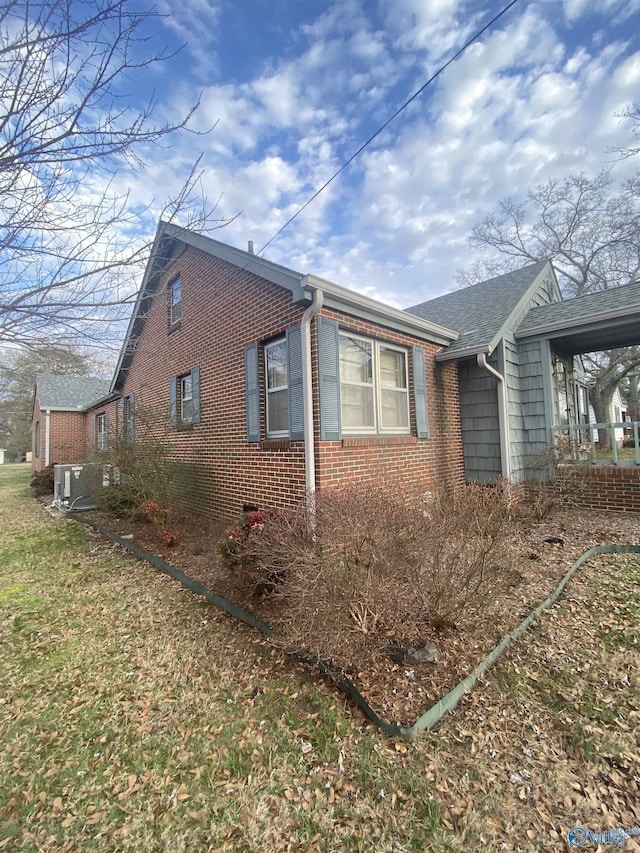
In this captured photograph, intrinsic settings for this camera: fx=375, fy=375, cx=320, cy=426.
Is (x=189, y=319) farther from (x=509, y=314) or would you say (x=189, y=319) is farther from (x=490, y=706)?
(x=490, y=706)

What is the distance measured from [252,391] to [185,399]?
3.18 metres

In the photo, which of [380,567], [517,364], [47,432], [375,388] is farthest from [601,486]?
[47,432]

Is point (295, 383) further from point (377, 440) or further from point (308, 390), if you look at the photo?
point (377, 440)

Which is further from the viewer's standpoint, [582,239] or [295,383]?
[582,239]

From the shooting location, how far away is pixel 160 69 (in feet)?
9.90

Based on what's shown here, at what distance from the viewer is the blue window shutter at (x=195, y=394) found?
7707 millimetres

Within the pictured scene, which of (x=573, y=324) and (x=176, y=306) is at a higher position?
(x=176, y=306)

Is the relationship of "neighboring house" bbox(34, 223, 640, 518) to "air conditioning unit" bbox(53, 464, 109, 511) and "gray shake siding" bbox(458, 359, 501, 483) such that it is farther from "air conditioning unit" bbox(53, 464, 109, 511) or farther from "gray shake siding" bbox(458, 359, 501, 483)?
"air conditioning unit" bbox(53, 464, 109, 511)

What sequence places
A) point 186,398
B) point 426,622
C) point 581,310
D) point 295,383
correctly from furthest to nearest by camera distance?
point 186,398 → point 581,310 → point 295,383 → point 426,622

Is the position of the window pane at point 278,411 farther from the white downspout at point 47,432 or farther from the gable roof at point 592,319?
the white downspout at point 47,432

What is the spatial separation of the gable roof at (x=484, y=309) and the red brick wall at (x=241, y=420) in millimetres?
761

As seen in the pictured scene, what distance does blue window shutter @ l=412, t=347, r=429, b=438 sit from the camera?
646cm

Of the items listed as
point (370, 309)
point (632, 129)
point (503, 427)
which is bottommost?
point (503, 427)

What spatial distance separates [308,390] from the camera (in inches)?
191
